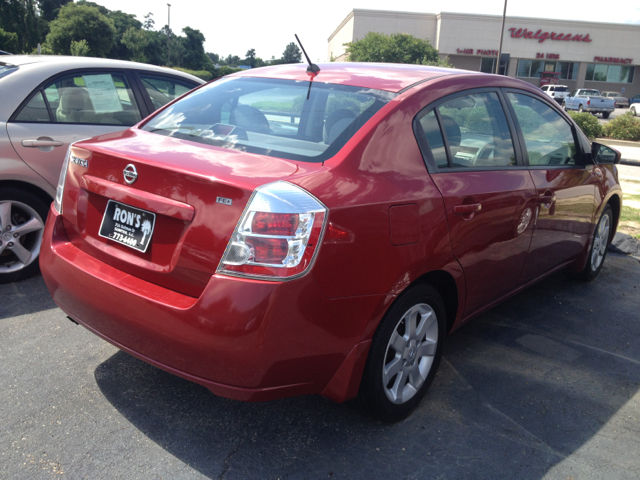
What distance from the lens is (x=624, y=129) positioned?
65.6 ft

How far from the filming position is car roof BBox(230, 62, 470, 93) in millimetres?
2883

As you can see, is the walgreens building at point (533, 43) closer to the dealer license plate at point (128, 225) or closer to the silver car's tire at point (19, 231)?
the silver car's tire at point (19, 231)

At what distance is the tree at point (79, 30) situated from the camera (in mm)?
66688

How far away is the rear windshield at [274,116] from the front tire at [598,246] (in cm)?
297

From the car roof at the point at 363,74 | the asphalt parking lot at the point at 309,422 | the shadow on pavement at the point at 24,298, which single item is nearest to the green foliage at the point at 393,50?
the shadow on pavement at the point at 24,298

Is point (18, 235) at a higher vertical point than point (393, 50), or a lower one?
lower

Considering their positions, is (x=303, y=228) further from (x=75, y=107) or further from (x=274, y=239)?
(x=75, y=107)

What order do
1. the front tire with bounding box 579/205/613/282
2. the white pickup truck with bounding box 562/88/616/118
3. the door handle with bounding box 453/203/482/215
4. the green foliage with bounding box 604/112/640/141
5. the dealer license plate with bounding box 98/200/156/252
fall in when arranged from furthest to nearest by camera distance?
the white pickup truck with bounding box 562/88/616/118 < the green foliage with bounding box 604/112/640/141 < the front tire with bounding box 579/205/613/282 < the door handle with bounding box 453/203/482/215 < the dealer license plate with bounding box 98/200/156/252

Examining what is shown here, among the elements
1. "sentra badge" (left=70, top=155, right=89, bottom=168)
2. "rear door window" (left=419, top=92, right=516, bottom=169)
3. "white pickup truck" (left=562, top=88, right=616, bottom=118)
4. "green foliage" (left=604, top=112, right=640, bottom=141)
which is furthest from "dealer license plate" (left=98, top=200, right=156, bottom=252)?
"white pickup truck" (left=562, top=88, right=616, bottom=118)

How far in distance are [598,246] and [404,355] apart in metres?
3.11

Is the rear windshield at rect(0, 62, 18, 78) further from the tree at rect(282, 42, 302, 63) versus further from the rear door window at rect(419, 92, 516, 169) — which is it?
the tree at rect(282, 42, 302, 63)

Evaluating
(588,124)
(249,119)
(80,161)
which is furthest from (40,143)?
(588,124)

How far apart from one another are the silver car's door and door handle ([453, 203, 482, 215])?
320cm

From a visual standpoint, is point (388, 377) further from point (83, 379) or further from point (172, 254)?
point (83, 379)
